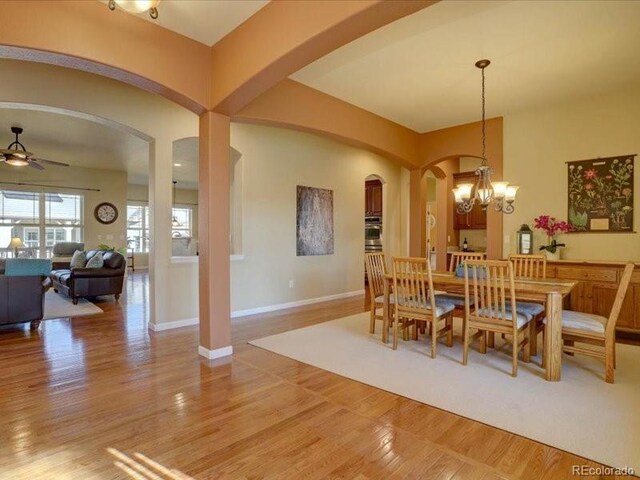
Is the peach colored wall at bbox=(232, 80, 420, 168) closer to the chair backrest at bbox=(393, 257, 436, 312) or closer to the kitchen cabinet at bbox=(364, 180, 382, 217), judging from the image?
the chair backrest at bbox=(393, 257, 436, 312)

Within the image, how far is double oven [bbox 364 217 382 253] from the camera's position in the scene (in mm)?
8109

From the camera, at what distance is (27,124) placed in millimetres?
5918

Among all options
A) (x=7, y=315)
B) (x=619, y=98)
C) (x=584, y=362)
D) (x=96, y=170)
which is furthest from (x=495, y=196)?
(x=96, y=170)

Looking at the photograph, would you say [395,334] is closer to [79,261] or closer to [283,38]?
[283,38]

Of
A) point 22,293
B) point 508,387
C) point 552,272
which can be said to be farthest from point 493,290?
point 22,293

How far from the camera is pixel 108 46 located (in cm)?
278

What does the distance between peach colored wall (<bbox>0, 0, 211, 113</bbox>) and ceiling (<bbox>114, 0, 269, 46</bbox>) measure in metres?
0.12

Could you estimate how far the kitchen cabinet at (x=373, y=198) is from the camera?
8633 mm

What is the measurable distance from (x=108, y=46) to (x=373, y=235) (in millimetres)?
6333

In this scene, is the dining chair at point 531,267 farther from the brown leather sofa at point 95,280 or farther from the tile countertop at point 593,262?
the brown leather sofa at point 95,280

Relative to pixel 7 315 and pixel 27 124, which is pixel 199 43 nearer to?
pixel 7 315

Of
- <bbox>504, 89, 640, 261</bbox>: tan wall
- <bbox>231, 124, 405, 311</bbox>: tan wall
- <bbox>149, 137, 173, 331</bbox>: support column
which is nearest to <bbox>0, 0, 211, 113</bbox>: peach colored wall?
<bbox>149, 137, 173, 331</bbox>: support column

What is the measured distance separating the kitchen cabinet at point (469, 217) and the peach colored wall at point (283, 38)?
5692 millimetres

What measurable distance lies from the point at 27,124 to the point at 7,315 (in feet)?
11.2
